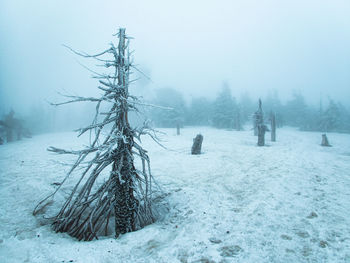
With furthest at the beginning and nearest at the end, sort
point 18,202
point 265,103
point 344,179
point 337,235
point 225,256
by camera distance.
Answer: point 265,103 → point 344,179 → point 18,202 → point 337,235 → point 225,256

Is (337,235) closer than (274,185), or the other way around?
(337,235)

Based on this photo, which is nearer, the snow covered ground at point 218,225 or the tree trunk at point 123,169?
the snow covered ground at point 218,225

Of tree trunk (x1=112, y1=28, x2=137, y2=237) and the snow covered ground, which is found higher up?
tree trunk (x1=112, y1=28, x2=137, y2=237)

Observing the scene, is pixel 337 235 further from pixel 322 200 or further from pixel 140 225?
pixel 140 225

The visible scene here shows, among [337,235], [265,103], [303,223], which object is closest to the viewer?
[337,235]

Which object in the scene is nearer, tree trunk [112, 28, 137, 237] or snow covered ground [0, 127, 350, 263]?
snow covered ground [0, 127, 350, 263]

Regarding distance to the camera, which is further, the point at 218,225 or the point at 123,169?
the point at 123,169

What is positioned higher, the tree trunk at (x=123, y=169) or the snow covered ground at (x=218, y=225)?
the tree trunk at (x=123, y=169)

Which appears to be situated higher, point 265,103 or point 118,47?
point 265,103

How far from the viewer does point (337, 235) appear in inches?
146

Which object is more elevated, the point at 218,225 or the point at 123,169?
the point at 123,169

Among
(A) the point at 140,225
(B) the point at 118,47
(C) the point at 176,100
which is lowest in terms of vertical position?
(A) the point at 140,225

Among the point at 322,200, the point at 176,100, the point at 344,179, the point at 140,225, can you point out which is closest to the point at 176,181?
the point at 140,225

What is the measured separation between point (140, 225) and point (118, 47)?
464 cm
